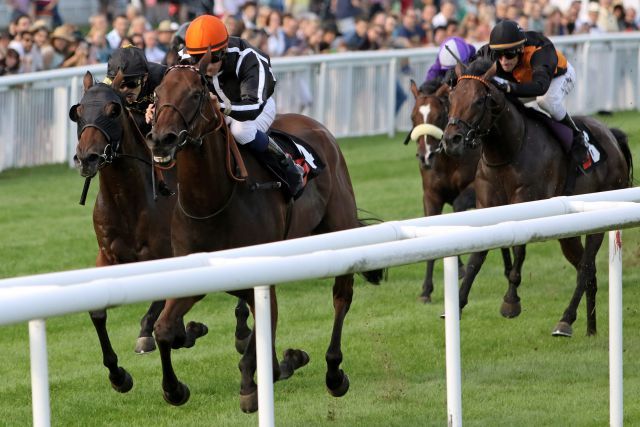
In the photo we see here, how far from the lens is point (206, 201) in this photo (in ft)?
19.6

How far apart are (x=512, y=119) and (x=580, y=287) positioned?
1.06 m

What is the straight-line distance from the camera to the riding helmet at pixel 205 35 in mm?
6195

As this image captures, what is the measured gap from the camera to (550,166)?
834cm

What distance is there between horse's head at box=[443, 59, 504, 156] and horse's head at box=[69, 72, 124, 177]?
2.06 meters

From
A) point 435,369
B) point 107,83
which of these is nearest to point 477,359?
point 435,369

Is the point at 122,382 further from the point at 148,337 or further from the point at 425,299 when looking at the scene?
the point at 425,299

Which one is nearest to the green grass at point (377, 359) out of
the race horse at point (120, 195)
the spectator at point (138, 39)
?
the race horse at point (120, 195)

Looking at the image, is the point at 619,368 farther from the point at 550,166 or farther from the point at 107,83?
the point at 550,166

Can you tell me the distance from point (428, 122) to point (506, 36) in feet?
5.08

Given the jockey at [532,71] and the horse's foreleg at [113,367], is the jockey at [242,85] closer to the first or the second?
the horse's foreleg at [113,367]

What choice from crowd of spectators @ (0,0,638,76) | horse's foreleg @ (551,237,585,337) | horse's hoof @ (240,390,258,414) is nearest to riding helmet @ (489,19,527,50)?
horse's foreleg @ (551,237,585,337)

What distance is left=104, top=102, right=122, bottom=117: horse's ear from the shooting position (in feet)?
21.4

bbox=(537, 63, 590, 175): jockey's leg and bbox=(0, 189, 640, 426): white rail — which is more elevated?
bbox=(0, 189, 640, 426): white rail

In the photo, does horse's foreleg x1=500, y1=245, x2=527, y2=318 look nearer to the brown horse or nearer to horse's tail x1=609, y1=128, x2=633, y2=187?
the brown horse
